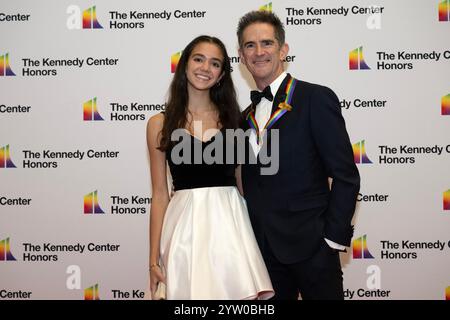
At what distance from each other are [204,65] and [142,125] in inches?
53.9

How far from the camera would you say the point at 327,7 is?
11.5 ft

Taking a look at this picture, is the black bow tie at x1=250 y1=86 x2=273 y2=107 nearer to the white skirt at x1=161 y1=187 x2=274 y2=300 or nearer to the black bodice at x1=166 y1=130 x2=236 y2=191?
the black bodice at x1=166 y1=130 x2=236 y2=191

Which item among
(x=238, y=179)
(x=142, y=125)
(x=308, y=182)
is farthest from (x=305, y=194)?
(x=142, y=125)

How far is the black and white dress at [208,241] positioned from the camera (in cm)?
201

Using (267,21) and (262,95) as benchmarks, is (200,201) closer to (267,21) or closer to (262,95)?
(262,95)

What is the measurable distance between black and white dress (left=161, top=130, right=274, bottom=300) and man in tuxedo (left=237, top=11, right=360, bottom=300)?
0.13m

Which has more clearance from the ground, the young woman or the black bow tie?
the black bow tie

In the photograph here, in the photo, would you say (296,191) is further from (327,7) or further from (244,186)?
(327,7)

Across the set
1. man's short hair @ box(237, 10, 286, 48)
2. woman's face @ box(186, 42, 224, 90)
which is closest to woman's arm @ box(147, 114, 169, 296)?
woman's face @ box(186, 42, 224, 90)

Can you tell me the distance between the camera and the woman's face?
2.35m

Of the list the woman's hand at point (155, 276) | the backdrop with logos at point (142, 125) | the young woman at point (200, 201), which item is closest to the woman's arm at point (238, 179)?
the young woman at point (200, 201)

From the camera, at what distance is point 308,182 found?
6.89 ft

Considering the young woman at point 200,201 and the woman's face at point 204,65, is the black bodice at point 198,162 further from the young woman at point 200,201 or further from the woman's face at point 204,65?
the woman's face at point 204,65

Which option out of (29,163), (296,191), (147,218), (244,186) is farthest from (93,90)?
(296,191)
